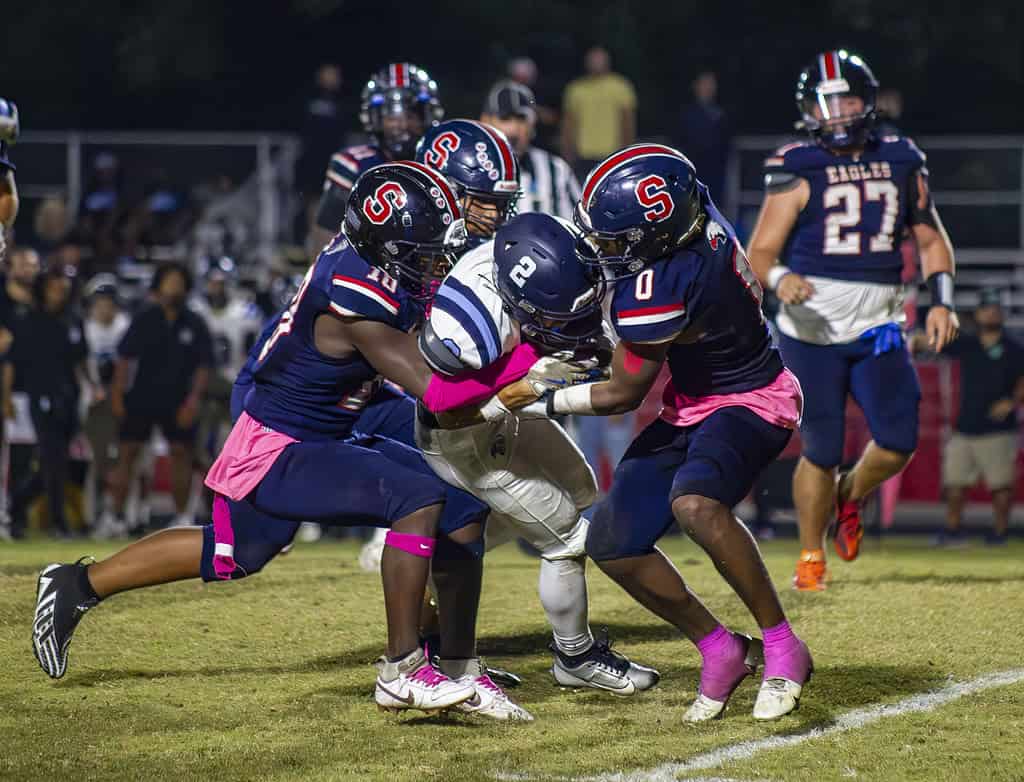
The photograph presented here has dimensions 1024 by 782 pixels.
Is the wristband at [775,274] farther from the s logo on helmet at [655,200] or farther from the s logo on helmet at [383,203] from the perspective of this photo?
the s logo on helmet at [383,203]

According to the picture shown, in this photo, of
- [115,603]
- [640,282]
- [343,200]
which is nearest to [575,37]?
[343,200]

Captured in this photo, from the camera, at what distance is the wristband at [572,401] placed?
4.79 meters

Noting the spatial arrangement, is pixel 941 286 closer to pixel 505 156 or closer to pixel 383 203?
pixel 505 156

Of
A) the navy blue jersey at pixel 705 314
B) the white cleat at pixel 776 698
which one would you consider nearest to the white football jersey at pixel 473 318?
the navy blue jersey at pixel 705 314

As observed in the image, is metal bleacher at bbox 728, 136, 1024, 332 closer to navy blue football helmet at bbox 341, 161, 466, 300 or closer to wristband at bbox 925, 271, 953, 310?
wristband at bbox 925, 271, 953, 310

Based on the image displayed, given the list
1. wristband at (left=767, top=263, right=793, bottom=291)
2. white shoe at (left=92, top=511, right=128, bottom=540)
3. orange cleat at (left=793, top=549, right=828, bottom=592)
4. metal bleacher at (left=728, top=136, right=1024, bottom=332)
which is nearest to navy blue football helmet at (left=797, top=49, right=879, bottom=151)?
wristband at (left=767, top=263, right=793, bottom=291)

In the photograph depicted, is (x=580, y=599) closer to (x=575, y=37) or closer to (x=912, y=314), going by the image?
(x=912, y=314)

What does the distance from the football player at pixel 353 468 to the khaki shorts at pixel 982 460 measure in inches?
271

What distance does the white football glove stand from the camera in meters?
4.82

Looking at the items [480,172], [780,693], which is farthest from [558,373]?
[780,693]

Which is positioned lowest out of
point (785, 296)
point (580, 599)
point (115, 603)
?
Result: point (115, 603)

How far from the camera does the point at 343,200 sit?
25.1 feet

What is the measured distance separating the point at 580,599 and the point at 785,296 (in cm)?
211

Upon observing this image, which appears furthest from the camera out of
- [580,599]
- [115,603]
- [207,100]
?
[207,100]
